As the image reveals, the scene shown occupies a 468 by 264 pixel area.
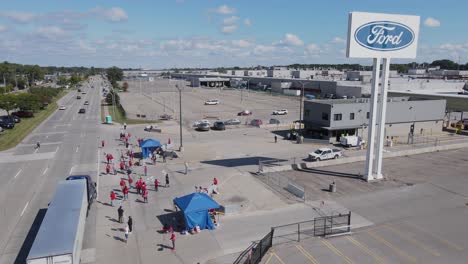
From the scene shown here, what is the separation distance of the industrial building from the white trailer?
33.5 meters

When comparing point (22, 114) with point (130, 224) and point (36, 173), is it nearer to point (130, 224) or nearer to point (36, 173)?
point (36, 173)

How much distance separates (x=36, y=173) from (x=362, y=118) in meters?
39.5

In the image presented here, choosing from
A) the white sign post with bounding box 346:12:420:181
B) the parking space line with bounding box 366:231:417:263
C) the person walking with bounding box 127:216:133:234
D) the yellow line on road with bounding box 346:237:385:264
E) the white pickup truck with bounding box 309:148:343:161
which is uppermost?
the white sign post with bounding box 346:12:420:181

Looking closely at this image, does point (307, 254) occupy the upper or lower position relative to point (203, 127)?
lower

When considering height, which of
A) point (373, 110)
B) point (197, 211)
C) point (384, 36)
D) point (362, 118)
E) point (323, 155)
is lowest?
point (197, 211)

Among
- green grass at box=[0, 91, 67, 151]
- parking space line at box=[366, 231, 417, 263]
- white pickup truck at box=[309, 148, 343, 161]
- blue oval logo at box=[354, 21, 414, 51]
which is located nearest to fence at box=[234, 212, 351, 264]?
parking space line at box=[366, 231, 417, 263]

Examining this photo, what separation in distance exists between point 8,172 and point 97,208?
1421cm

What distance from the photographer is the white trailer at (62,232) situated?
14102 mm

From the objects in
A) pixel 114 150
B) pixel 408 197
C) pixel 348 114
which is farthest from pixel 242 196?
pixel 348 114

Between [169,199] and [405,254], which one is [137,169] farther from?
[405,254]

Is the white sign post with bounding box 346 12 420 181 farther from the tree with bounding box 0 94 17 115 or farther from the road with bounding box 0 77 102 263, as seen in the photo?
the tree with bounding box 0 94 17 115

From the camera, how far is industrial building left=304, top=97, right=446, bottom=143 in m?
45.8

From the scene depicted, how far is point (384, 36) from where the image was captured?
28500 millimetres

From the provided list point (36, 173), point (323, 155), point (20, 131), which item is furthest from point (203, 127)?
point (20, 131)
